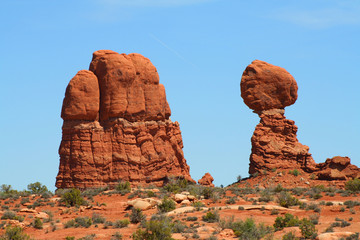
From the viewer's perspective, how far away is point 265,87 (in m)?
60.8

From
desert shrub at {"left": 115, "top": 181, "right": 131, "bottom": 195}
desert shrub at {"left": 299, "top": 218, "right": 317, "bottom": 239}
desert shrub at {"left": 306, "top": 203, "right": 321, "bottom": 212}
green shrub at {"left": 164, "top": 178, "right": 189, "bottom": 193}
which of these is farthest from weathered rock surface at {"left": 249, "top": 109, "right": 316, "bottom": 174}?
desert shrub at {"left": 299, "top": 218, "right": 317, "bottom": 239}

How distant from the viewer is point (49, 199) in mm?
47844

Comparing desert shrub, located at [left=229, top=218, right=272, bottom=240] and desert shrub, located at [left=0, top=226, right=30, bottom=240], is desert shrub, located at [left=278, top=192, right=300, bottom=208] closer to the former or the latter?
desert shrub, located at [left=229, top=218, right=272, bottom=240]

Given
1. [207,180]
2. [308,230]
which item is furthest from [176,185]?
[308,230]

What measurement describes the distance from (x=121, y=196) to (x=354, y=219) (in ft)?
58.8

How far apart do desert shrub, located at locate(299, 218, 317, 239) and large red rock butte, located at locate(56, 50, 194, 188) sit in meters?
23.4

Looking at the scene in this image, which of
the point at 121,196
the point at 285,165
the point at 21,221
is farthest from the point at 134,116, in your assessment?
the point at 21,221

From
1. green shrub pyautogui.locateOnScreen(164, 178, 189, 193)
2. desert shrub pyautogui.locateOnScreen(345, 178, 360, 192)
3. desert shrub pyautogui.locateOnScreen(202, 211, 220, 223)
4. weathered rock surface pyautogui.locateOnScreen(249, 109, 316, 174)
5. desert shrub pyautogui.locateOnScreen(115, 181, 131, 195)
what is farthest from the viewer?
weathered rock surface pyautogui.locateOnScreen(249, 109, 316, 174)

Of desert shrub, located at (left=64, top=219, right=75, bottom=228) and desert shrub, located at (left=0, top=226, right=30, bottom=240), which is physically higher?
desert shrub, located at (left=64, top=219, right=75, bottom=228)

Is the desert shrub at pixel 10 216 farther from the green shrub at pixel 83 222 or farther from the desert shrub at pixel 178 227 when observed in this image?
the desert shrub at pixel 178 227

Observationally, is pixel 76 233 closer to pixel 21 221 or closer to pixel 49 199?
pixel 21 221

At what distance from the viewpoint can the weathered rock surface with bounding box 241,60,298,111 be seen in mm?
60562

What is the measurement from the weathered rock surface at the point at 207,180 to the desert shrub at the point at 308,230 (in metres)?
25.8

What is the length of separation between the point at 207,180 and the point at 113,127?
9896 mm
